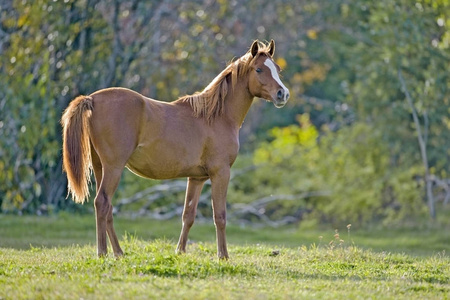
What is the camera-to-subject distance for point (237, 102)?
9078mm

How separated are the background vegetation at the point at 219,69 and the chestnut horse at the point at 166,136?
5.81 m

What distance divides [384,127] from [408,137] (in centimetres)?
55

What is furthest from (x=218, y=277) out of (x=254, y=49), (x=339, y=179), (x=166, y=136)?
(x=339, y=179)

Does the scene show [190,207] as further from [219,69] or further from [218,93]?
[219,69]

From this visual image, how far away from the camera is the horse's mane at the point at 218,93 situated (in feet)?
29.1

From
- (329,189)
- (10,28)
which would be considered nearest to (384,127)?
(329,189)

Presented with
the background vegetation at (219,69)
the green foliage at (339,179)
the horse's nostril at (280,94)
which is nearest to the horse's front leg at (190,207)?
the horse's nostril at (280,94)

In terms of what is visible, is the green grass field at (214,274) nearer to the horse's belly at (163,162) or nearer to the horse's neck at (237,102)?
the horse's belly at (163,162)

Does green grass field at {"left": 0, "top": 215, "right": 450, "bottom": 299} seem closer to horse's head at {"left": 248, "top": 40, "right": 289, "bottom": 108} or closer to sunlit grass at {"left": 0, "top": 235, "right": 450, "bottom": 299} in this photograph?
sunlit grass at {"left": 0, "top": 235, "right": 450, "bottom": 299}

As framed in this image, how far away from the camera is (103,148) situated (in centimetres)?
807

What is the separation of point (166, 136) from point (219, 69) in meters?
10.5

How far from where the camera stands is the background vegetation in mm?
14453

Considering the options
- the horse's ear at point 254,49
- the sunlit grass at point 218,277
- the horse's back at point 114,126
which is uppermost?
the horse's ear at point 254,49

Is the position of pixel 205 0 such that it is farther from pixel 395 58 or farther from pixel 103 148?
pixel 103 148
